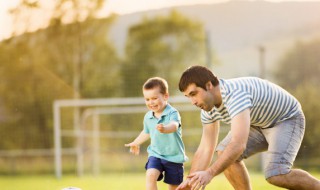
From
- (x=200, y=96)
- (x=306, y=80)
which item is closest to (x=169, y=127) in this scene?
(x=200, y=96)

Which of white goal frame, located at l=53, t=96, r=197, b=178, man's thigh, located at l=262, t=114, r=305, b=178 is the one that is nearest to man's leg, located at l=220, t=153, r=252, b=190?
man's thigh, located at l=262, t=114, r=305, b=178

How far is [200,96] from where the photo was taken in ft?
16.0

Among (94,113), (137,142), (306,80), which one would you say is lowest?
(94,113)

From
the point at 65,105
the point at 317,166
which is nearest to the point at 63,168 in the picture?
the point at 65,105

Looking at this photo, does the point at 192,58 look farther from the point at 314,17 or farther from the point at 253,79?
the point at 253,79

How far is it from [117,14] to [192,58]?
2.75 metres

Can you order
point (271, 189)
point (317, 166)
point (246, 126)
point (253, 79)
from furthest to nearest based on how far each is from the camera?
point (317, 166) < point (271, 189) < point (253, 79) < point (246, 126)

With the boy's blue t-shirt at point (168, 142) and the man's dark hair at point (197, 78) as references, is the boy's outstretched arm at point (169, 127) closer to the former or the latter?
the boy's blue t-shirt at point (168, 142)

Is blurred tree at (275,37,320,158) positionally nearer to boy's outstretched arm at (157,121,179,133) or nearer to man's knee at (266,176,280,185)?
boy's outstretched arm at (157,121,179,133)

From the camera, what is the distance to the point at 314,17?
71.8 feet

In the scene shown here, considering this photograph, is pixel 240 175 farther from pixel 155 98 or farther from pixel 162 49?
pixel 162 49

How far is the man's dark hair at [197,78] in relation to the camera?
4.86 meters

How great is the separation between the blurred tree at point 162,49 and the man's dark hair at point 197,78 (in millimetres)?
12866

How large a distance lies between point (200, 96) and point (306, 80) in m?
13.4
